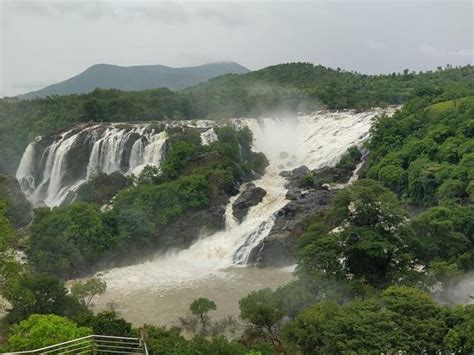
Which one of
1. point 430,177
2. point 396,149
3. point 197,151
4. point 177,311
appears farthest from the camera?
point 197,151

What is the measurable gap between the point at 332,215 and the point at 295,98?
3347 centimetres

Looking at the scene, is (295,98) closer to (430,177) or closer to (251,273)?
(430,177)

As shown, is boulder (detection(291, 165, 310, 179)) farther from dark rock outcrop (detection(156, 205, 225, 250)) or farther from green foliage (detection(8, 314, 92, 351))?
green foliage (detection(8, 314, 92, 351))

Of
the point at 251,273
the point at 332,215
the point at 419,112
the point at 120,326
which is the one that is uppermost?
the point at 419,112

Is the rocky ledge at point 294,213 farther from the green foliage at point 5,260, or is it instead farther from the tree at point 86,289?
the green foliage at point 5,260

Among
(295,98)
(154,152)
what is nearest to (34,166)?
(154,152)

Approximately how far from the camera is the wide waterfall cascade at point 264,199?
76.7 ft

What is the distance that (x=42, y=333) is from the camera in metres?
11.1

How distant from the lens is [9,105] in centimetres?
5909

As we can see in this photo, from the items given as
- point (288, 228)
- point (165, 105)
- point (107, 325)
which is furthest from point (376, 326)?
point (165, 105)

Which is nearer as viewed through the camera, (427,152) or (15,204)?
(427,152)

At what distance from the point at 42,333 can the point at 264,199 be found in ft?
62.4

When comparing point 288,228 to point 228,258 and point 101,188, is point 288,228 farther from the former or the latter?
point 101,188

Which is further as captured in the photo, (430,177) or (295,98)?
(295,98)
